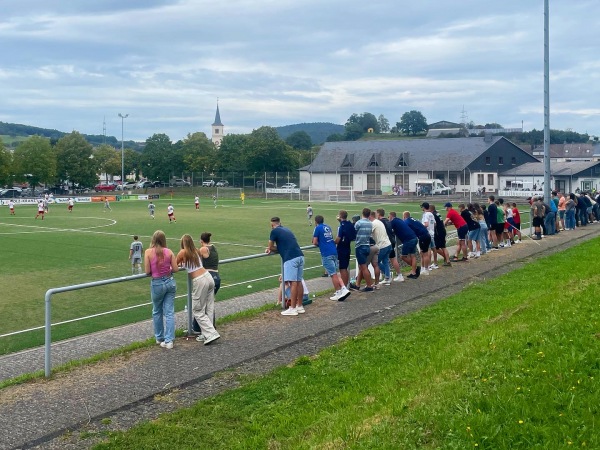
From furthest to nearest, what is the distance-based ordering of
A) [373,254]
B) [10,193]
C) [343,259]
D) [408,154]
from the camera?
1. [408,154]
2. [10,193]
3. [373,254]
4. [343,259]

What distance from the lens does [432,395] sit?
6.43 meters

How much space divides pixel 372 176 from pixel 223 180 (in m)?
24.3

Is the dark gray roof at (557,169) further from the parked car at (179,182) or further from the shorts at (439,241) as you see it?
the shorts at (439,241)

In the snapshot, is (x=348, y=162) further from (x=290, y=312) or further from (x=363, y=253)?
(x=290, y=312)

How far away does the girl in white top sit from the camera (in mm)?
10289

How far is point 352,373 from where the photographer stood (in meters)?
8.29

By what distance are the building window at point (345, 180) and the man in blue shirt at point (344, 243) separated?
80889mm

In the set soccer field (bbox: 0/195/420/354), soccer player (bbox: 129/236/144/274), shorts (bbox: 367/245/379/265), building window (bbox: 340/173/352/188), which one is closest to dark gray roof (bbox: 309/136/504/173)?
building window (bbox: 340/173/352/188)

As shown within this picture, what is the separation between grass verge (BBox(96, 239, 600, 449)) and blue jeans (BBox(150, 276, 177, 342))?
217 centimetres

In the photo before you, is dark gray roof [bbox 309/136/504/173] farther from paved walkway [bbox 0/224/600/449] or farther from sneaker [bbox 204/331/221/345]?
sneaker [bbox 204/331/221/345]

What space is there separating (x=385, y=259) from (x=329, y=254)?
7.47 ft

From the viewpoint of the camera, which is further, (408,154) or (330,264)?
(408,154)

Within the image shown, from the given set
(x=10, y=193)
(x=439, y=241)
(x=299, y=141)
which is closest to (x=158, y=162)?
(x=10, y=193)

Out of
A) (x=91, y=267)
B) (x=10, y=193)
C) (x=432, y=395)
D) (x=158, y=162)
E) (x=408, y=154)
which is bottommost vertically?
(x=91, y=267)
